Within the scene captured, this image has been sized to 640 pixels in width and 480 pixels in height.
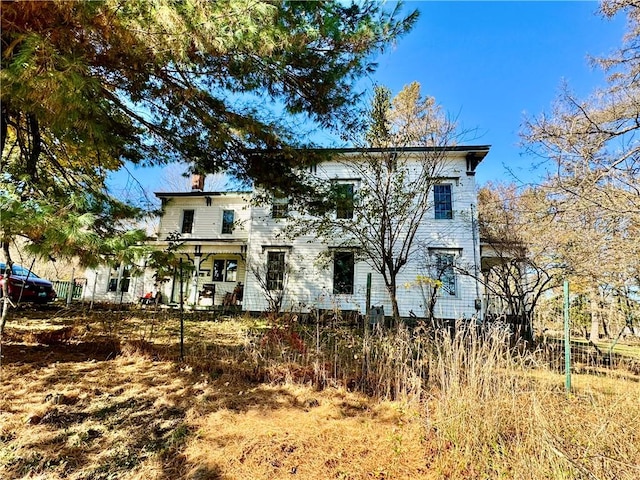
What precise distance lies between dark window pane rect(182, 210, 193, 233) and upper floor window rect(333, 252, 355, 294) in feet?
26.6

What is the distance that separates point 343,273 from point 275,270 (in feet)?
8.88

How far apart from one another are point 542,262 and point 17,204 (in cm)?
947

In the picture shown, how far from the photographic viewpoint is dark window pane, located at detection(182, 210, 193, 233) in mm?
16000

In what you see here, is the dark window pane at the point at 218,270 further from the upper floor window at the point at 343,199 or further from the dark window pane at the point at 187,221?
the upper floor window at the point at 343,199

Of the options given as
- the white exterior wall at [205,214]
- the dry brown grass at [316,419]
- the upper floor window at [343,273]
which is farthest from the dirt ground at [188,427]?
the white exterior wall at [205,214]

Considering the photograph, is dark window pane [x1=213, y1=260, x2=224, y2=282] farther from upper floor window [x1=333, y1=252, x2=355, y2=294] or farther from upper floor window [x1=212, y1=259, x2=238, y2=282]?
upper floor window [x1=333, y1=252, x2=355, y2=294]

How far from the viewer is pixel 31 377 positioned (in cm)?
369

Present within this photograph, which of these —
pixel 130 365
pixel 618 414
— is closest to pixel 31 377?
pixel 130 365

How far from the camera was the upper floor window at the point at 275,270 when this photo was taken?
12.6 meters

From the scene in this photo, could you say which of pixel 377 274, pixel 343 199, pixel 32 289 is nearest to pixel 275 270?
pixel 377 274

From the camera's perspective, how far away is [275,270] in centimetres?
1274

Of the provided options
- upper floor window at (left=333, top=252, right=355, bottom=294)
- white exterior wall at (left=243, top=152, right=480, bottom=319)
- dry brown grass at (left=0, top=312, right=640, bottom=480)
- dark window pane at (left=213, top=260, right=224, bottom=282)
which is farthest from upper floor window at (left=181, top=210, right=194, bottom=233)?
dry brown grass at (left=0, top=312, right=640, bottom=480)

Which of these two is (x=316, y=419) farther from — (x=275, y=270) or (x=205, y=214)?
(x=205, y=214)

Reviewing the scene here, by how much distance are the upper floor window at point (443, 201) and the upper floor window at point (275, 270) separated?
6.25 meters
